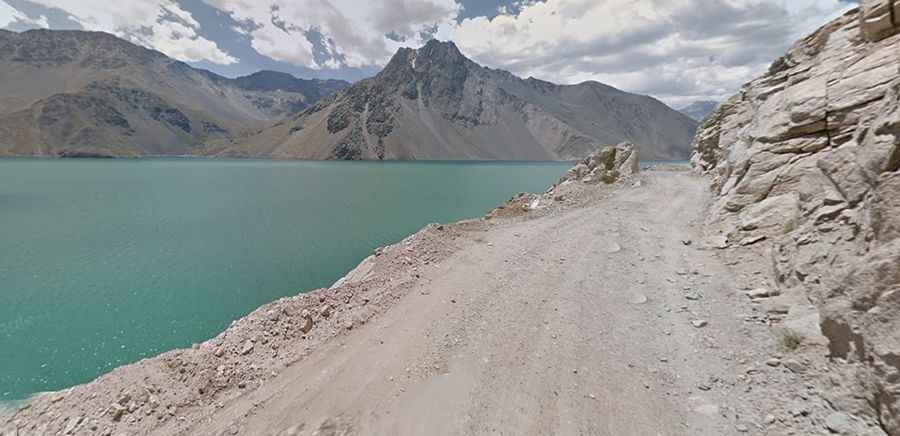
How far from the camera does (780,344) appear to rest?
620 cm

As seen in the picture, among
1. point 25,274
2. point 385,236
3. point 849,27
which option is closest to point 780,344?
point 849,27

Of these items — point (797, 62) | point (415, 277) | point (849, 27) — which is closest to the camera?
point (415, 277)

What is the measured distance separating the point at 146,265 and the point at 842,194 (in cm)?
3068

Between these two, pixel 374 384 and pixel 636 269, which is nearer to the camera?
pixel 374 384

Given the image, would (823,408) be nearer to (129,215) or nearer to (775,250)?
(775,250)

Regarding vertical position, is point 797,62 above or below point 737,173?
above

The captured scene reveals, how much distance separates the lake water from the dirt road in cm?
1028

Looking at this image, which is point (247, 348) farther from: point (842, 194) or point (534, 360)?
point (842, 194)

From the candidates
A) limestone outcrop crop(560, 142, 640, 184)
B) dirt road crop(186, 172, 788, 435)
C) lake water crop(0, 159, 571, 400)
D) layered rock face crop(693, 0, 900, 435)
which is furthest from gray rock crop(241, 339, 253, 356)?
limestone outcrop crop(560, 142, 640, 184)

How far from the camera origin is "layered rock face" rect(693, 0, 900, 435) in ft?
14.8

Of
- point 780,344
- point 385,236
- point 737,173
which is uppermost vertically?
point 737,173

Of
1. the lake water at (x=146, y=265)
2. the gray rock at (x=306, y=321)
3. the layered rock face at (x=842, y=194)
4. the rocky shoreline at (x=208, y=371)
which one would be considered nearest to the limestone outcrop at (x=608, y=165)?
the lake water at (x=146, y=265)

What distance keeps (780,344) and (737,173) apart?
10.7m

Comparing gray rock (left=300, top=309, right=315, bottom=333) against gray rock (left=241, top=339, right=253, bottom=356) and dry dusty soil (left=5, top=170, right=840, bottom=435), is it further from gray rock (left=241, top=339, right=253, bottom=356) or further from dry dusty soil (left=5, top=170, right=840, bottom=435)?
gray rock (left=241, top=339, right=253, bottom=356)
